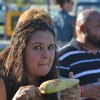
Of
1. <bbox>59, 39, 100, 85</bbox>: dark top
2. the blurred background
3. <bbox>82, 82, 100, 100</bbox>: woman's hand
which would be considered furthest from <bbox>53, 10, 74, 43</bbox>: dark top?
<bbox>82, 82, 100, 100</bbox>: woman's hand

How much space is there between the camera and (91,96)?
151 inches

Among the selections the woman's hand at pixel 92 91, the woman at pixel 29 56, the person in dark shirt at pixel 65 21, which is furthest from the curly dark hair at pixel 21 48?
the person in dark shirt at pixel 65 21

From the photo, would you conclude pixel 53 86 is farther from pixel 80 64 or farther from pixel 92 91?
pixel 80 64

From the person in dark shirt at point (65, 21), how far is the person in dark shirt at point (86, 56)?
4346 millimetres

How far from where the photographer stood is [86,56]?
412 centimetres

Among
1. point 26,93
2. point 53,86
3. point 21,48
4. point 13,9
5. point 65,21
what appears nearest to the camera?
point 26,93

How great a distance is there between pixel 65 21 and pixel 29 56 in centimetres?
654

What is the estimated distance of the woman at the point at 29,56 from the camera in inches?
96.8

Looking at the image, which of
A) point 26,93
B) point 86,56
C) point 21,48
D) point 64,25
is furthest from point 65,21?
point 26,93

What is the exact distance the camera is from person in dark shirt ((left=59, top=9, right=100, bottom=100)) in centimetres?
389

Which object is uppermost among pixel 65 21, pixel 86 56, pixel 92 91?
pixel 86 56

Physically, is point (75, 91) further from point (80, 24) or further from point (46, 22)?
point (80, 24)

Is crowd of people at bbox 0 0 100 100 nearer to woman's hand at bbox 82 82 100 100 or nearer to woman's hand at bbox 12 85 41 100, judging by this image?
woman's hand at bbox 12 85 41 100

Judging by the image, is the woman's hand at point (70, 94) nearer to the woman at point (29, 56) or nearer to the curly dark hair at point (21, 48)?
the woman at point (29, 56)
